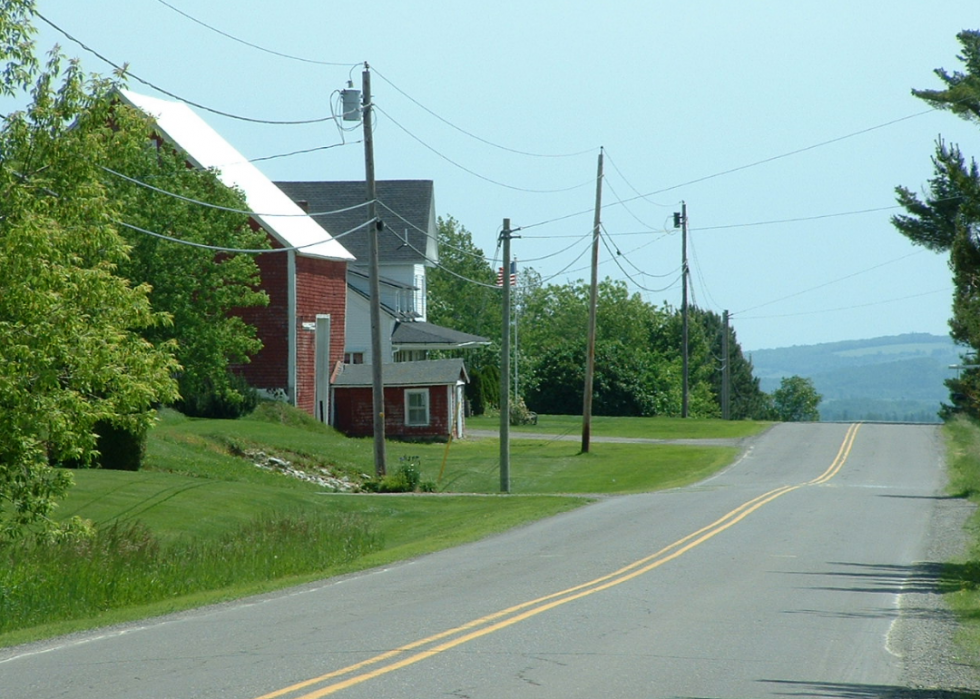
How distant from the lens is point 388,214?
7200 centimetres

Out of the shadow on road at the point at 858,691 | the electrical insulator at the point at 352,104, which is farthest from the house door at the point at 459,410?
the shadow on road at the point at 858,691

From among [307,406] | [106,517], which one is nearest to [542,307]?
[307,406]

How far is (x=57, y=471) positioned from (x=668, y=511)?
14692mm

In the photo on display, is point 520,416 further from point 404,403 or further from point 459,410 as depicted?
point 404,403

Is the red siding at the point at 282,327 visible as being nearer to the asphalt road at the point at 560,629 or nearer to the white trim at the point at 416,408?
the white trim at the point at 416,408

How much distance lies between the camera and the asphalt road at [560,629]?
950 centimetres

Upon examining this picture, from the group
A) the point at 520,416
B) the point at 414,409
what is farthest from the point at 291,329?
the point at 520,416

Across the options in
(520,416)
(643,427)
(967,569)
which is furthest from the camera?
(520,416)

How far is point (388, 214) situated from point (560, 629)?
200ft

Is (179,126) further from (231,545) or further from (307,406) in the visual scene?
(231,545)

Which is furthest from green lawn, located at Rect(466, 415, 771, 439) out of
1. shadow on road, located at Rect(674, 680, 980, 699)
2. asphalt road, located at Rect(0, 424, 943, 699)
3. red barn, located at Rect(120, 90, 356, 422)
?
shadow on road, located at Rect(674, 680, 980, 699)

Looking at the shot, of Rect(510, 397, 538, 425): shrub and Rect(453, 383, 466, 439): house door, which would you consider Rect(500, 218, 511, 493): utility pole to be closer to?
Rect(453, 383, 466, 439): house door

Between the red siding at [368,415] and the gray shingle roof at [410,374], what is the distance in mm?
396

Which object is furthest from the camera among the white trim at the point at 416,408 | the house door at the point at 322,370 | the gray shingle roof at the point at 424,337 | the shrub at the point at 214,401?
the gray shingle roof at the point at 424,337
